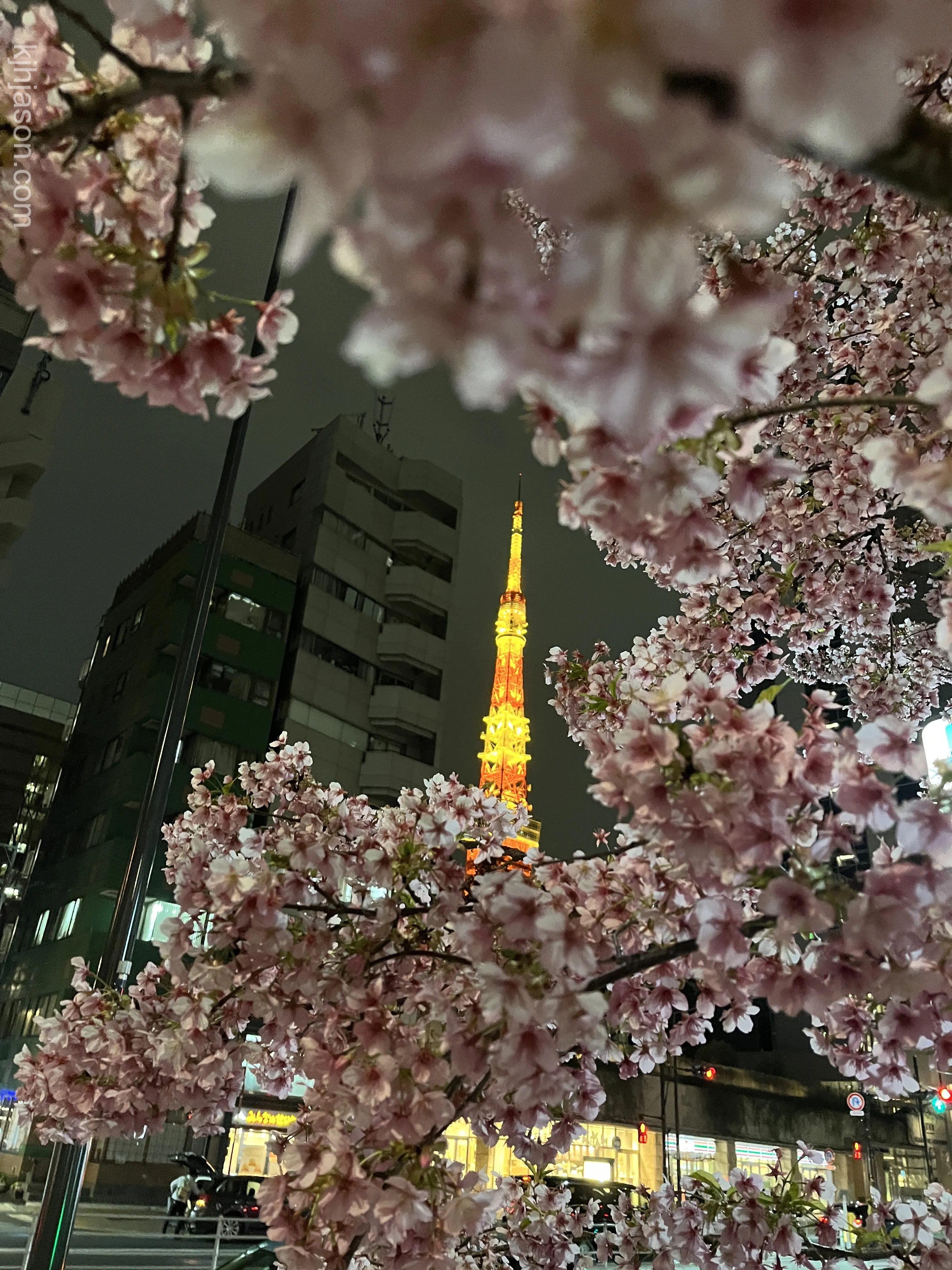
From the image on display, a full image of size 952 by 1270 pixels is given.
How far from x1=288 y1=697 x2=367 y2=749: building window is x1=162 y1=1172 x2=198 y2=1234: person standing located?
15.3 meters

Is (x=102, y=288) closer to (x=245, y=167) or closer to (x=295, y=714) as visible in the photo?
(x=245, y=167)

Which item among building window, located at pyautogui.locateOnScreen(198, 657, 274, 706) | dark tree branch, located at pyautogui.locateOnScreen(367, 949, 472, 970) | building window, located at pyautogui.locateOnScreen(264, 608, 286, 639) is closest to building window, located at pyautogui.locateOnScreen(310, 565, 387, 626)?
building window, located at pyautogui.locateOnScreen(264, 608, 286, 639)

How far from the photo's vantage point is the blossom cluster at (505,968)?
202 cm

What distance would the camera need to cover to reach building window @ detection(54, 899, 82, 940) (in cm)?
2650

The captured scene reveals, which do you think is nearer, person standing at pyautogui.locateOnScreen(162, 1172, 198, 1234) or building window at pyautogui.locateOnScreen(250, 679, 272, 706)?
person standing at pyautogui.locateOnScreen(162, 1172, 198, 1234)

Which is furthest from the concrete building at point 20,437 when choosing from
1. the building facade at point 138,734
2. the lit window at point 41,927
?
the lit window at point 41,927

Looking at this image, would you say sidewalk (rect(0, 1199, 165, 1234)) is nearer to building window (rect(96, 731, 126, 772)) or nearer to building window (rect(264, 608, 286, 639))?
building window (rect(96, 731, 126, 772))

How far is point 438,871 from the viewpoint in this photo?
128 inches

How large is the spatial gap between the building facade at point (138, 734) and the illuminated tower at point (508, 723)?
72.2 ft

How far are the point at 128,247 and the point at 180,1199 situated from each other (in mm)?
18317

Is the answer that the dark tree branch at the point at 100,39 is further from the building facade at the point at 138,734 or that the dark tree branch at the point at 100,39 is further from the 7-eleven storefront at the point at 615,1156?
the 7-eleven storefront at the point at 615,1156

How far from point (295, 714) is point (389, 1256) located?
90.3 feet

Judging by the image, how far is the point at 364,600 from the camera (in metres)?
33.5

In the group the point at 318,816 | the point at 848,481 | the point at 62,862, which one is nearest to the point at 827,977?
the point at 318,816
